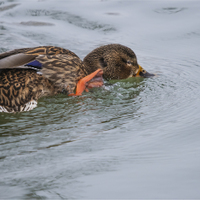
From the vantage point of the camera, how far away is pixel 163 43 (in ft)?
26.0

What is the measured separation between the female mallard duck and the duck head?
0.61 m

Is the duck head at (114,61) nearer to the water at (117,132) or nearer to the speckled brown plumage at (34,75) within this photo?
the water at (117,132)

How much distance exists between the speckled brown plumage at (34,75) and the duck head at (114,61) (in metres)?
0.94

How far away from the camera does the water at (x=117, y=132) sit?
2.67 metres

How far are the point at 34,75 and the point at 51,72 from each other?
1.13 ft

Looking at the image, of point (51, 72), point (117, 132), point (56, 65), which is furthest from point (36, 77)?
point (117, 132)

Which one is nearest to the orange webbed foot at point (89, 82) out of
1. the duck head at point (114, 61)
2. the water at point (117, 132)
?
the water at point (117, 132)

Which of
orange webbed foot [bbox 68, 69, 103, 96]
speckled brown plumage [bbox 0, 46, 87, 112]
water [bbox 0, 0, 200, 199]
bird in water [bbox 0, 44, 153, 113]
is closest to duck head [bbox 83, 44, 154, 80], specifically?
bird in water [bbox 0, 44, 153, 113]

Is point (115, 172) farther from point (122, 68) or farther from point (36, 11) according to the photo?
point (36, 11)

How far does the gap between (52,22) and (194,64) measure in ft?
13.8

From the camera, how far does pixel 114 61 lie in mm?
6555

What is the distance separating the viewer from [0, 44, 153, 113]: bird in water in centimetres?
439

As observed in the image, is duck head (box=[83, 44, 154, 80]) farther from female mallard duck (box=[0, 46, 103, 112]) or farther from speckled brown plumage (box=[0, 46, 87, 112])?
speckled brown plumage (box=[0, 46, 87, 112])

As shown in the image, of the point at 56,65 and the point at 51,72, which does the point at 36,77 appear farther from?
the point at 56,65
